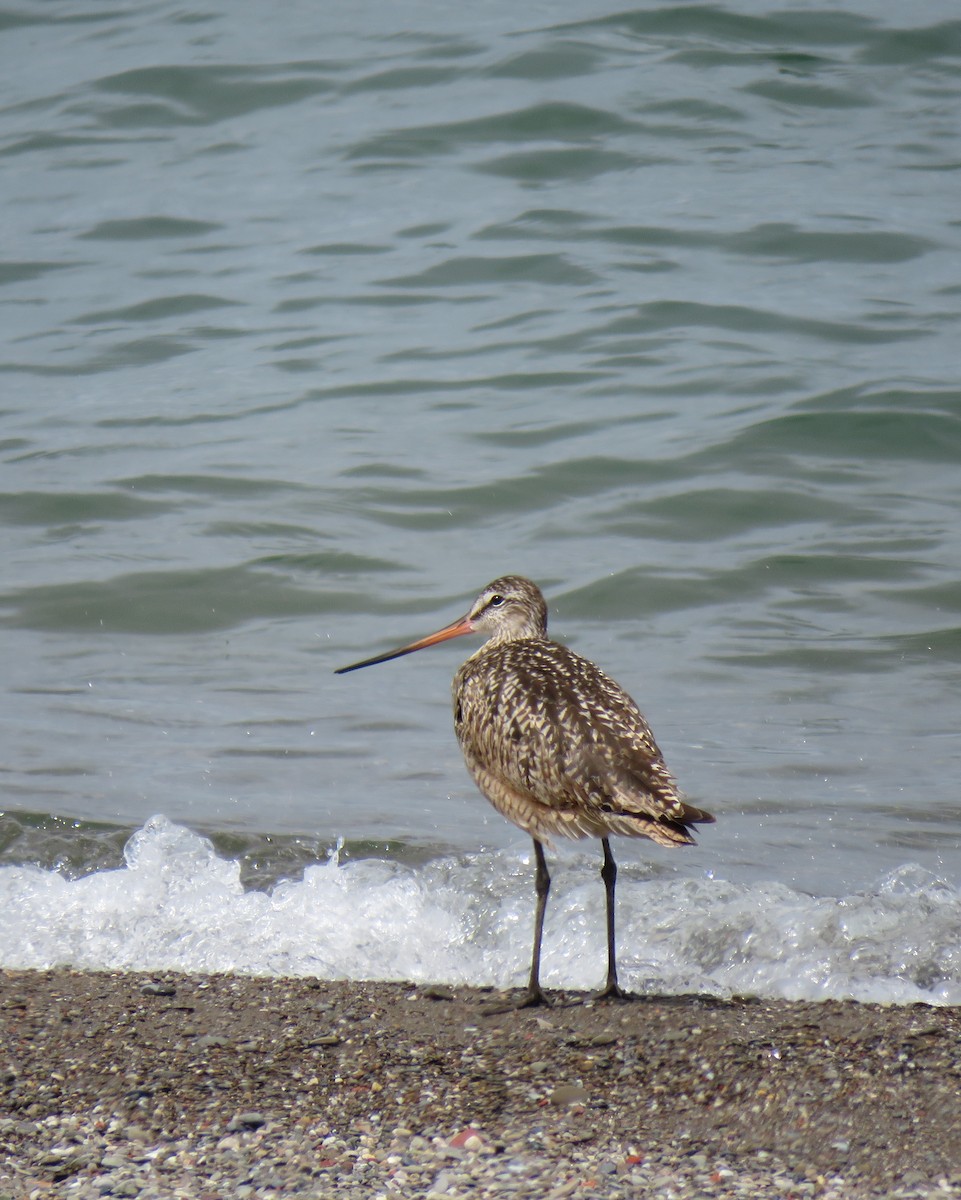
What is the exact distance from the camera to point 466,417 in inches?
434

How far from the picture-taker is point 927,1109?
136 inches

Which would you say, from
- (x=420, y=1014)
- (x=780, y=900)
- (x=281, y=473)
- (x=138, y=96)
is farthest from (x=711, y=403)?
(x=138, y=96)

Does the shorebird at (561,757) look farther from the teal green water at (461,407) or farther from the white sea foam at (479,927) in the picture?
the teal green water at (461,407)

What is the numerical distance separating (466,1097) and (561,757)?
3.42 ft

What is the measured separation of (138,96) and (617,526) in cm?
946

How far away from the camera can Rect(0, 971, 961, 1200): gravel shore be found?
10.6 ft

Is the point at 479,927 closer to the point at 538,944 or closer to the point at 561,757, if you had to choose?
the point at 538,944

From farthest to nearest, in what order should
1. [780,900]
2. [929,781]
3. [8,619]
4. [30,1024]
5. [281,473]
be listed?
[281,473] < [8,619] < [929,781] < [780,900] < [30,1024]

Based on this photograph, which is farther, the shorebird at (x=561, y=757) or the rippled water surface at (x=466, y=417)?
the rippled water surface at (x=466, y=417)

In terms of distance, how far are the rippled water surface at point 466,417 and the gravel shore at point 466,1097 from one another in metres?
0.79

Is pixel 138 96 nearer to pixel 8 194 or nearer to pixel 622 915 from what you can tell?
pixel 8 194

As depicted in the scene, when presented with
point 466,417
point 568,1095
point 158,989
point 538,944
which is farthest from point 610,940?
point 466,417

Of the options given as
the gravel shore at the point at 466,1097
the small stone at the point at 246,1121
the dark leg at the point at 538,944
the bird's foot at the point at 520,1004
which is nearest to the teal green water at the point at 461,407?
the dark leg at the point at 538,944

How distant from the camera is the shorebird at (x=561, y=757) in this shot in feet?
13.8
